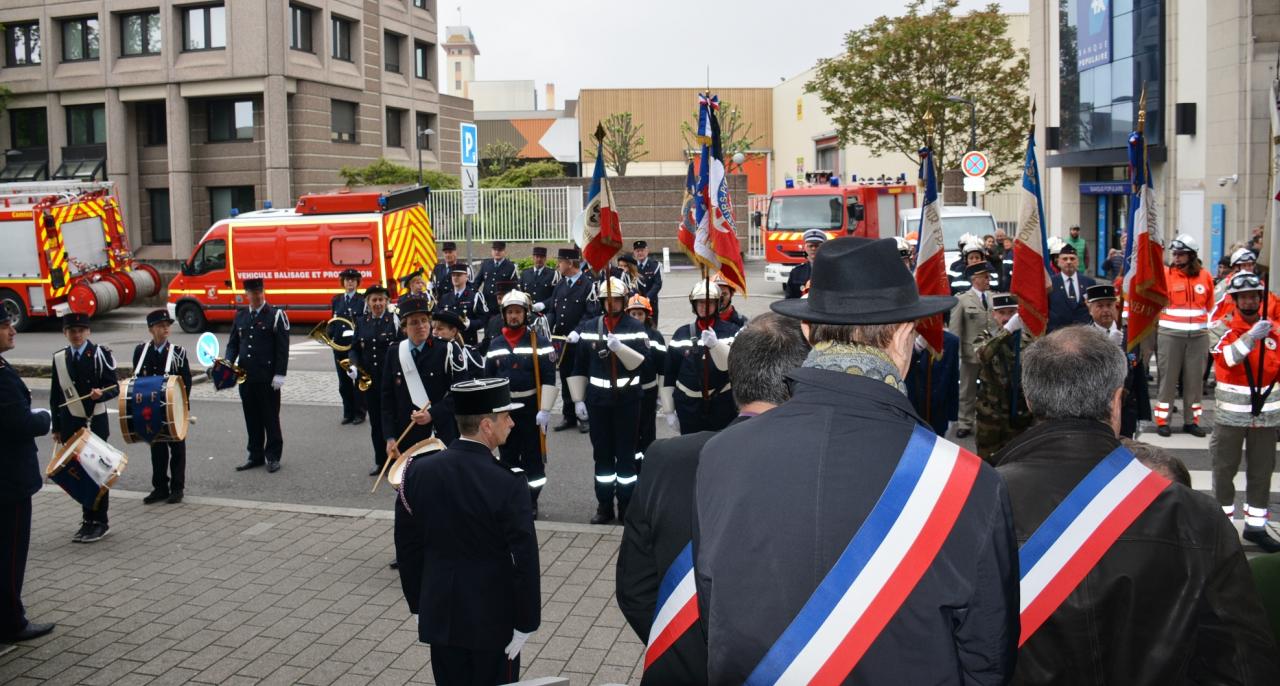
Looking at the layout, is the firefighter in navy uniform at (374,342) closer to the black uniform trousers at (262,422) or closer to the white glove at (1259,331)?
the black uniform trousers at (262,422)

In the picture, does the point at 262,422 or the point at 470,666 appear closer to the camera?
the point at 470,666

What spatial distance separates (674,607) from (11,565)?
5.31m

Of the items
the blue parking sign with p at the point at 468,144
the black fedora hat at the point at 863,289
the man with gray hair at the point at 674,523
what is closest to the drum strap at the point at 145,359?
the man with gray hair at the point at 674,523

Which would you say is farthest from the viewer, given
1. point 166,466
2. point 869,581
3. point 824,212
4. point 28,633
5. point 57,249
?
point 824,212

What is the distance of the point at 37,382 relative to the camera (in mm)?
18266

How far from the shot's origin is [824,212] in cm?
2747

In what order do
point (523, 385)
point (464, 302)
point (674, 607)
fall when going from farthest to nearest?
point (464, 302)
point (523, 385)
point (674, 607)

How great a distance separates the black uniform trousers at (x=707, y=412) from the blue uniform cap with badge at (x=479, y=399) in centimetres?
356

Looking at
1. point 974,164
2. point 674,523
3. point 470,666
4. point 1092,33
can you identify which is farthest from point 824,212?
point 674,523

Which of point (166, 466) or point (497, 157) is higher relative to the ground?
point (497, 157)

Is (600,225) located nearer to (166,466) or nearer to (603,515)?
(603,515)

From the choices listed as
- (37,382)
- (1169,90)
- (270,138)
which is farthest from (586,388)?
(270,138)

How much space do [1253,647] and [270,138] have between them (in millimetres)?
38397

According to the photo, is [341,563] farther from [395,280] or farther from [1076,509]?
[395,280]
